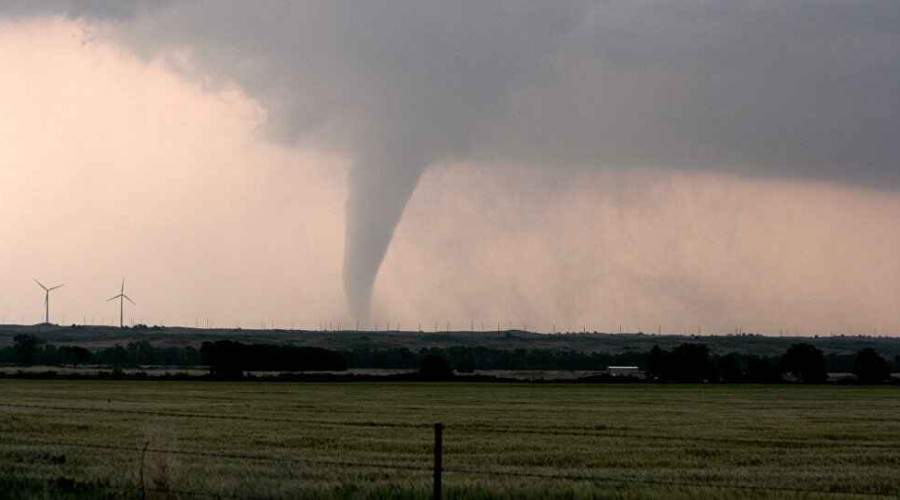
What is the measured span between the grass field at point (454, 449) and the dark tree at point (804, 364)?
66673 mm

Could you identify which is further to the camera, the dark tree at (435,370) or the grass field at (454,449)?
the dark tree at (435,370)

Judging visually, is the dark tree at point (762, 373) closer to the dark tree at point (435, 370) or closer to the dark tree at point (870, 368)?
the dark tree at point (870, 368)

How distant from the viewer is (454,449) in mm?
38250

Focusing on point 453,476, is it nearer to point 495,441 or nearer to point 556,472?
point 556,472

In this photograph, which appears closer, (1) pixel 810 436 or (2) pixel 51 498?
(2) pixel 51 498

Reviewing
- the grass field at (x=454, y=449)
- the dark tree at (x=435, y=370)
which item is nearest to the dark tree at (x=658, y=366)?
the dark tree at (x=435, y=370)

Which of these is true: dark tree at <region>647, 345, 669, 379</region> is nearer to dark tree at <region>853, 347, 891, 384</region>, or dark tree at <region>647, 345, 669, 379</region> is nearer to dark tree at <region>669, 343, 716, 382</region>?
dark tree at <region>669, 343, 716, 382</region>

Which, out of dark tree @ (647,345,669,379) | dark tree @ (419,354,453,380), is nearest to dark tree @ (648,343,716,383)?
dark tree @ (647,345,669,379)

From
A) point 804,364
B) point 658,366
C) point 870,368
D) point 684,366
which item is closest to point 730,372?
point 684,366

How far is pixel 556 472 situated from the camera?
30641 mm

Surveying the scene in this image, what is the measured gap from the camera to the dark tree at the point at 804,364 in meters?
142

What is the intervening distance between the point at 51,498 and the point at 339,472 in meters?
7.25

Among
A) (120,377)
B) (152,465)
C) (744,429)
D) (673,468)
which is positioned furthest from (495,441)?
(120,377)

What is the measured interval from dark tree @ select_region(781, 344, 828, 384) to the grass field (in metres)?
66.7
